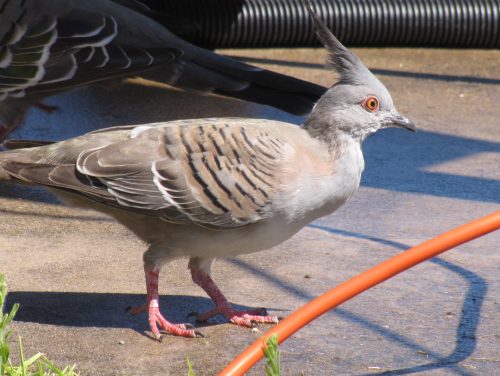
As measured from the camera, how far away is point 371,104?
387 centimetres

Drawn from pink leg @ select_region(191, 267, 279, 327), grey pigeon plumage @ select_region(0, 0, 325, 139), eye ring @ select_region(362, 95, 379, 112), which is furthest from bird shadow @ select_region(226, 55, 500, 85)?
pink leg @ select_region(191, 267, 279, 327)

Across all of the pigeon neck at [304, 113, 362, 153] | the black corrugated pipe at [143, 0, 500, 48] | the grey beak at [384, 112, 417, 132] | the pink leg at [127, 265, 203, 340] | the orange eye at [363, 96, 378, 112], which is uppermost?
the orange eye at [363, 96, 378, 112]

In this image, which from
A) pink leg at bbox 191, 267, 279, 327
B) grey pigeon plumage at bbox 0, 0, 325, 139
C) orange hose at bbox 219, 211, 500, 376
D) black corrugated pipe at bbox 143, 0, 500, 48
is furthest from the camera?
black corrugated pipe at bbox 143, 0, 500, 48

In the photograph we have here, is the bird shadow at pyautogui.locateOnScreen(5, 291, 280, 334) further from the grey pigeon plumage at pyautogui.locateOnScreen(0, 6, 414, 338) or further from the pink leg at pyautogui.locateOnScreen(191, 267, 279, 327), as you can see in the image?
the grey pigeon plumage at pyautogui.locateOnScreen(0, 6, 414, 338)

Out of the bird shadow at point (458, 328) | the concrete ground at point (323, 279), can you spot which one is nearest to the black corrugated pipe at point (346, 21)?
the concrete ground at point (323, 279)

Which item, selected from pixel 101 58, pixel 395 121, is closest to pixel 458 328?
pixel 395 121

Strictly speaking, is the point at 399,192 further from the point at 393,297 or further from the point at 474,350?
the point at 474,350

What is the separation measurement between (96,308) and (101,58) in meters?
1.71

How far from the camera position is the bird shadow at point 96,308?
3.97m

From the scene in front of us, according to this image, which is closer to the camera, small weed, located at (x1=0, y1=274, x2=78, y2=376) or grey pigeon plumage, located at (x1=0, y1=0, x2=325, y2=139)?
small weed, located at (x1=0, y1=274, x2=78, y2=376)

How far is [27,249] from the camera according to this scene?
4.68 m

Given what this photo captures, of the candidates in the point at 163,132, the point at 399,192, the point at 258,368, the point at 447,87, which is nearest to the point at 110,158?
the point at 163,132

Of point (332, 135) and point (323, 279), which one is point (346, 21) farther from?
point (332, 135)

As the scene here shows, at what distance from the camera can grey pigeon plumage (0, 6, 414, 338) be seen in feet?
12.2
